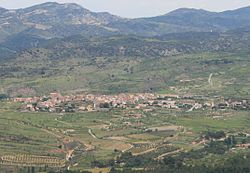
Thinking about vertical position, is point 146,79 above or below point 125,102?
above

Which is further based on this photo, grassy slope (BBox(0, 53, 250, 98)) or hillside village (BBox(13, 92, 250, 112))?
grassy slope (BBox(0, 53, 250, 98))

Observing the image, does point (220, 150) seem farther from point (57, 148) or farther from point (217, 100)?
point (217, 100)

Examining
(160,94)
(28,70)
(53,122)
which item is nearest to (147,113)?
(53,122)

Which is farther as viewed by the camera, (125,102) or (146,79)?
(146,79)

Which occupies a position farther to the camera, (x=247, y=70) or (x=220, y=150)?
(x=247, y=70)

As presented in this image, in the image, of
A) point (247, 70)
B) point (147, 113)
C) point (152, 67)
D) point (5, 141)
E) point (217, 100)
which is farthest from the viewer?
point (152, 67)

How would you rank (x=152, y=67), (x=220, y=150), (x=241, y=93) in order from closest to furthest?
1. (x=220, y=150)
2. (x=241, y=93)
3. (x=152, y=67)

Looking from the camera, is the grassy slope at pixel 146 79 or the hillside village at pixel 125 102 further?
the grassy slope at pixel 146 79
